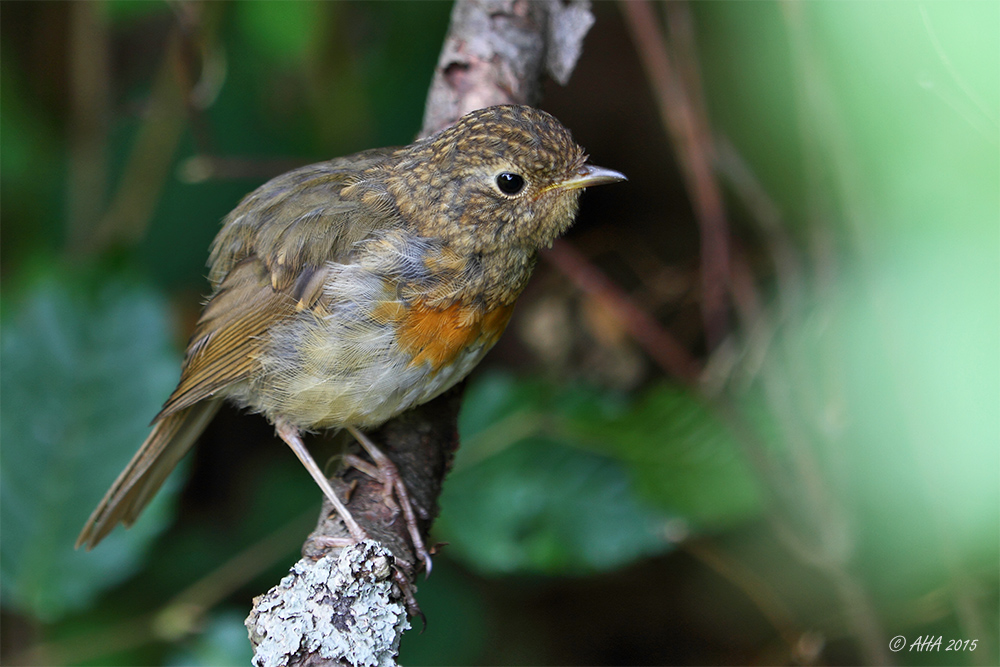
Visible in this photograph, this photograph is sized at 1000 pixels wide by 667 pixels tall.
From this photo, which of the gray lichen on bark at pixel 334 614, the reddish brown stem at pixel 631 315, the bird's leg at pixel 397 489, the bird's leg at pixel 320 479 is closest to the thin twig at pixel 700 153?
the reddish brown stem at pixel 631 315

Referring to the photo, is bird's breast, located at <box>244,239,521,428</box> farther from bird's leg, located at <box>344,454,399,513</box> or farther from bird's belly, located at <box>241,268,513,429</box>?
bird's leg, located at <box>344,454,399,513</box>

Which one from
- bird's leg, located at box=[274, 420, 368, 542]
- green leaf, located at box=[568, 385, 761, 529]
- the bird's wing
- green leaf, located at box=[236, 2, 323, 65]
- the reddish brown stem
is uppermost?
green leaf, located at box=[236, 2, 323, 65]

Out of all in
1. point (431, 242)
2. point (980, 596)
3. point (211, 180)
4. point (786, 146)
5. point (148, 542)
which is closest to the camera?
point (431, 242)

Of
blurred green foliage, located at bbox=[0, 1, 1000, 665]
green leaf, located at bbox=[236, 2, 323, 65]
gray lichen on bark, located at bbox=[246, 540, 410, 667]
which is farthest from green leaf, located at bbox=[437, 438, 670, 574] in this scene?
green leaf, located at bbox=[236, 2, 323, 65]

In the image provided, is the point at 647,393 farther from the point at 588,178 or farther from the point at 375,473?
the point at 375,473

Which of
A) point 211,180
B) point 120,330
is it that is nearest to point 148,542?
point 120,330

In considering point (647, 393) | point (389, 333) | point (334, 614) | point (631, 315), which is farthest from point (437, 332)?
point (631, 315)

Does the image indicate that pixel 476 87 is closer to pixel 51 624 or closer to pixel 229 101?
pixel 229 101

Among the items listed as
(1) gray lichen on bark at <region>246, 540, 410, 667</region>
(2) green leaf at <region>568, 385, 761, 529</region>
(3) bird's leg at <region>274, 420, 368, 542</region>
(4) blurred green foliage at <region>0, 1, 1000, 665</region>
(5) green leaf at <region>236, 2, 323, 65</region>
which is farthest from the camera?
(5) green leaf at <region>236, 2, 323, 65</region>

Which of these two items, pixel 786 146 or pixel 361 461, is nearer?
pixel 361 461
